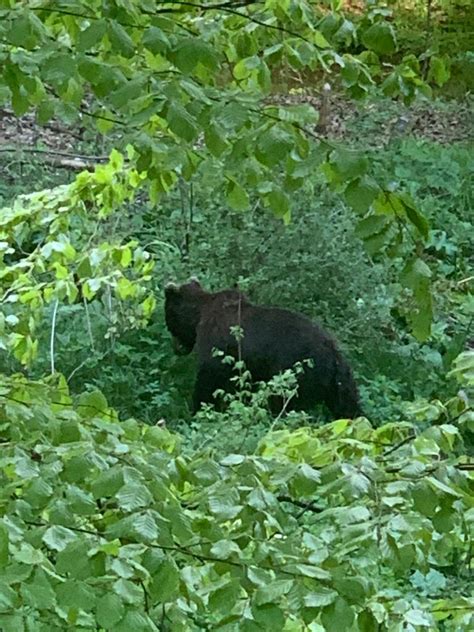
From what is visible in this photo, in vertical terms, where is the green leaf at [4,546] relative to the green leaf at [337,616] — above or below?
above

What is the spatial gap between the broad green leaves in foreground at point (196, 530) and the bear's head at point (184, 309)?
15.5 ft

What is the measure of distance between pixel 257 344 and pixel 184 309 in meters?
0.66

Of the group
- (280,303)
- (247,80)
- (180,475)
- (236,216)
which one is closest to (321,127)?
(236,216)

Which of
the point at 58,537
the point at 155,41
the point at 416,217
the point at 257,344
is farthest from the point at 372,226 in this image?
the point at 257,344

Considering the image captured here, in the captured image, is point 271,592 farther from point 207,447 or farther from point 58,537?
point 207,447

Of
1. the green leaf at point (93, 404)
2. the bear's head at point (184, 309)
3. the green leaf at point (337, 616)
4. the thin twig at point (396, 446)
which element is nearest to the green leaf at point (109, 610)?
the green leaf at point (337, 616)

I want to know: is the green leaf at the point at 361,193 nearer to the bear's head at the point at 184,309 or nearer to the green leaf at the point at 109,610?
the green leaf at the point at 109,610

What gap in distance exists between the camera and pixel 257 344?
6.62 meters

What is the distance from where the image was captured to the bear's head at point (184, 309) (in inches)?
277

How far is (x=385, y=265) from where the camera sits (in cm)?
760

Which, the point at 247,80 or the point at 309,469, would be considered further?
the point at 247,80

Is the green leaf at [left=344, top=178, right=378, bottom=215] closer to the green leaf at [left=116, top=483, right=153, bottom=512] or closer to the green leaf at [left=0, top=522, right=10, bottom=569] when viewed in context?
the green leaf at [left=116, top=483, right=153, bottom=512]

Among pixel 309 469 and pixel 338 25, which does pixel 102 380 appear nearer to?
pixel 338 25

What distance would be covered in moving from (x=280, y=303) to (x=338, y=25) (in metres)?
4.79
